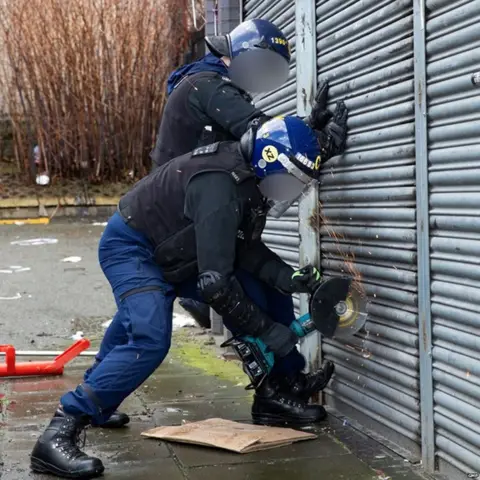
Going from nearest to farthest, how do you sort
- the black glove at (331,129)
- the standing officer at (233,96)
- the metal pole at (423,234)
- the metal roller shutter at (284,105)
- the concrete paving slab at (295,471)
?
1. the metal pole at (423,234)
2. the concrete paving slab at (295,471)
3. the black glove at (331,129)
4. the standing officer at (233,96)
5. the metal roller shutter at (284,105)

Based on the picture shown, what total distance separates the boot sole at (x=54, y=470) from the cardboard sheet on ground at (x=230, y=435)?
524mm

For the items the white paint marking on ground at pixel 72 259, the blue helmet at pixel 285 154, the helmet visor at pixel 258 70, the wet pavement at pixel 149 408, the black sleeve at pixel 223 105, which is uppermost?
the helmet visor at pixel 258 70

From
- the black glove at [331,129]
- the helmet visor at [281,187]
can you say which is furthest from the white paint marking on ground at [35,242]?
the helmet visor at [281,187]

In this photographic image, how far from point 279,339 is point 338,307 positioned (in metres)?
0.32

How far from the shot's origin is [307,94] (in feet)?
14.7

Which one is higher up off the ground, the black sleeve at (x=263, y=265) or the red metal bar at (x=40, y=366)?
the black sleeve at (x=263, y=265)

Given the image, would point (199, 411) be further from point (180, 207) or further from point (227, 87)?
point (227, 87)

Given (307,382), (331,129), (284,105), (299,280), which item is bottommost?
(307,382)

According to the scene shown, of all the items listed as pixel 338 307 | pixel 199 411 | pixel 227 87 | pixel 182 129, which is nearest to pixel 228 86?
pixel 227 87

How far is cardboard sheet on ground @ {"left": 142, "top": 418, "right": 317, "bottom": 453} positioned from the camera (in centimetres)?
377

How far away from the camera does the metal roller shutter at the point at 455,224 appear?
9.90 ft

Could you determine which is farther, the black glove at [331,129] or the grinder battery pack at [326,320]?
the black glove at [331,129]

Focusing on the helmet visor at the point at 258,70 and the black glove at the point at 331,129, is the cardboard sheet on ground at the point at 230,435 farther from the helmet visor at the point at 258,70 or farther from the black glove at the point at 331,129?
the helmet visor at the point at 258,70

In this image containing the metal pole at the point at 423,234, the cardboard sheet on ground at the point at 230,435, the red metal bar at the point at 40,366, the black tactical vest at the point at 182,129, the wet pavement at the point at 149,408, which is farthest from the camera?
the red metal bar at the point at 40,366
